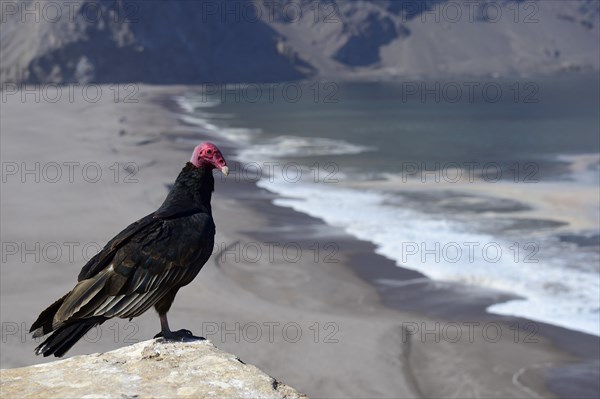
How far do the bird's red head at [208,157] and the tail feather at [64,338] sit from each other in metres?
1.80

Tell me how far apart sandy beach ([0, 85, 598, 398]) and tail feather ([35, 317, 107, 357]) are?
934 cm

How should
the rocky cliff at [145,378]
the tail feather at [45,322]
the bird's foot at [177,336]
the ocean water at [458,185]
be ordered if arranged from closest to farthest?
the rocky cliff at [145,378] → the tail feather at [45,322] → the bird's foot at [177,336] → the ocean water at [458,185]

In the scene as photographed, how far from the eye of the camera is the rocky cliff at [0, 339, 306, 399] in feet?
20.0

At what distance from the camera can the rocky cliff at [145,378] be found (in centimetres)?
611

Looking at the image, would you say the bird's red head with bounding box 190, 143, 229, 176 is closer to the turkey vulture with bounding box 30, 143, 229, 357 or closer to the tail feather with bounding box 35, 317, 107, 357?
the turkey vulture with bounding box 30, 143, 229, 357

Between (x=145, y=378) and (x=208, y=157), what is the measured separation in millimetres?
2446

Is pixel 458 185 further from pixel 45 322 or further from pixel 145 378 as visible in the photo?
pixel 145 378

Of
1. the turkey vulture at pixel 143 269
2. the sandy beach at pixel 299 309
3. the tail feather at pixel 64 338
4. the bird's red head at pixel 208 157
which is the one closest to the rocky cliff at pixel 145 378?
the tail feather at pixel 64 338

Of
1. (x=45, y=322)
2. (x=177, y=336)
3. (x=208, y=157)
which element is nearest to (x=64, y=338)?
(x=45, y=322)

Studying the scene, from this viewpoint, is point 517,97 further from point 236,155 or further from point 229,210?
point 229,210

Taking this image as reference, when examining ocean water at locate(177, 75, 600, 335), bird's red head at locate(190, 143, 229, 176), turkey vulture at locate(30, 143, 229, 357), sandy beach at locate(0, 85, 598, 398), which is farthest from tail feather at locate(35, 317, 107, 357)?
ocean water at locate(177, 75, 600, 335)

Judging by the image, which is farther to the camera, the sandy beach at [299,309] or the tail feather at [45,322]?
the sandy beach at [299,309]

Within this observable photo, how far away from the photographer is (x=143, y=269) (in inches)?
298

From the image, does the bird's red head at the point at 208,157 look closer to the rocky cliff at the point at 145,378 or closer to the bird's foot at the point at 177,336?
the bird's foot at the point at 177,336
